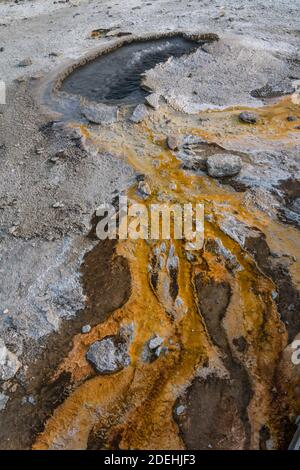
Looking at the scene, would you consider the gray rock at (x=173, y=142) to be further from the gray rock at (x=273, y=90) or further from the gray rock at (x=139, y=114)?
the gray rock at (x=273, y=90)

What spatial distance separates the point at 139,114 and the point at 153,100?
2.38 ft

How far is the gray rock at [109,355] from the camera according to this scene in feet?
19.8

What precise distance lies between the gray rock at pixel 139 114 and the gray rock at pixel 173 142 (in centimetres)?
105

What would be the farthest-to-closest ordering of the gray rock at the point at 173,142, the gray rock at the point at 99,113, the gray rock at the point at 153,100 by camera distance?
the gray rock at the point at 153,100 < the gray rock at the point at 99,113 < the gray rock at the point at 173,142

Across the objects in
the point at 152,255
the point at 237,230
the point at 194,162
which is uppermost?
the point at 194,162

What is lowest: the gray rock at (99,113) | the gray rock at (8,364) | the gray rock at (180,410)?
the gray rock at (180,410)

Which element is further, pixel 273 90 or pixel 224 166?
pixel 273 90

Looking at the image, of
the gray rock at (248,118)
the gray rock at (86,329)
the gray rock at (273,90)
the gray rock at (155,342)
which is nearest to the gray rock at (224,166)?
the gray rock at (248,118)

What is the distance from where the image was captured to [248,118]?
10.2 m

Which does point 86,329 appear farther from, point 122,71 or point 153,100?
point 122,71

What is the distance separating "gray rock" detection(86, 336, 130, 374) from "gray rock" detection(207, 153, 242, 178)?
4.30 m

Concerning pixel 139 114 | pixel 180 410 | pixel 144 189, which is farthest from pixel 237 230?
pixel 139 114

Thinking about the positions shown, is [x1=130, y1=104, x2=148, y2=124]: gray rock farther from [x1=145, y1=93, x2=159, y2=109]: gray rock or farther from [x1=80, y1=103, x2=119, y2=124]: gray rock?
[x1=80, y1=103, x2=119, y2=124]: gray rock
